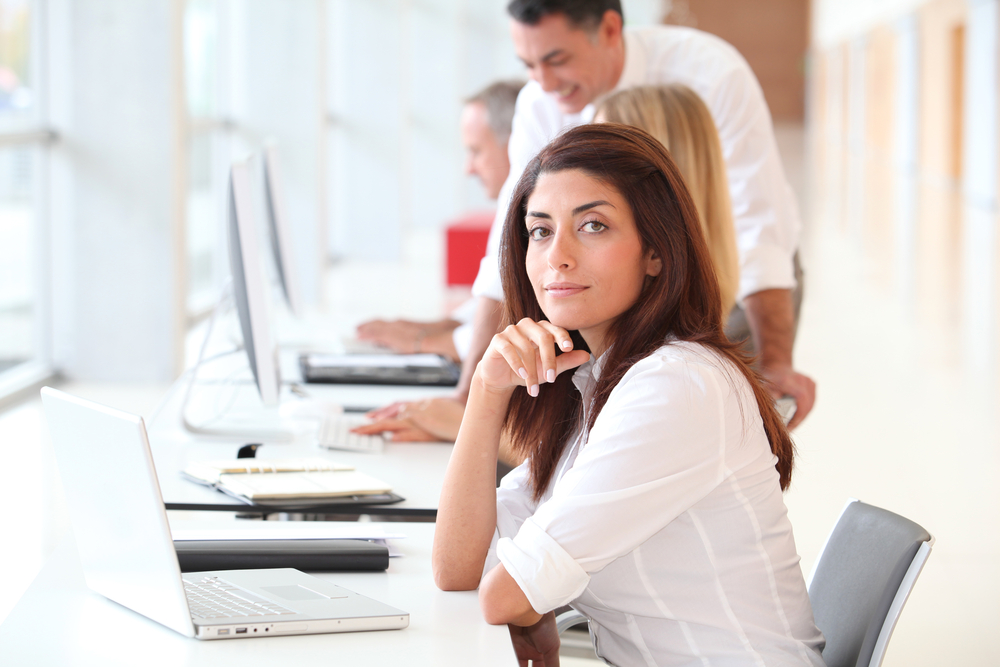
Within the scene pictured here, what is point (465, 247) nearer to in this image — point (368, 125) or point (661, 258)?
point (368, 125)

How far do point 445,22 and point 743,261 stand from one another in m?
10.7

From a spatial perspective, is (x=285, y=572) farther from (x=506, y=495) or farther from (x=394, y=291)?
(x=394, y=291)

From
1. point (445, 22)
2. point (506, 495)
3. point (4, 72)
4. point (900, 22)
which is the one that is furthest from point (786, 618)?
point (900, 22)

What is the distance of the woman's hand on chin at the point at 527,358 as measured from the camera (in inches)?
59.8

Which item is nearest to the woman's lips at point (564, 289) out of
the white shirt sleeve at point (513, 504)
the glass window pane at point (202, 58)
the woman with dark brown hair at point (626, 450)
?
the woman with dark brown hair at point (626, 450)

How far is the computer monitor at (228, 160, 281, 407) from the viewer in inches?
80.7

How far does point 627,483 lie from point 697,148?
110 centimetres

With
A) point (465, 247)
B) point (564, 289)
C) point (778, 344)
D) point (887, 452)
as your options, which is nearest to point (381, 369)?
point (778, 344)

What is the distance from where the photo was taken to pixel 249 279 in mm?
2039

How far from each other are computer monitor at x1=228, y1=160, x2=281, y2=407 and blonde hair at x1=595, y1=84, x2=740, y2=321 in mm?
765

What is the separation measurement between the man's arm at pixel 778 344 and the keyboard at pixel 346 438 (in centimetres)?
90

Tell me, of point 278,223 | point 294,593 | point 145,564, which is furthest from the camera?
point 278,223

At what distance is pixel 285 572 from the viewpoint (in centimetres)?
148

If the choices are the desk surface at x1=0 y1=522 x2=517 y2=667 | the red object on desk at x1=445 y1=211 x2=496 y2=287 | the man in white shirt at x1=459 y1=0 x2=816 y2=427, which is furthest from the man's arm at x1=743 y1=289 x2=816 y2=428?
the red object on desk at x1=445 y1=211 x2=496 y2=287
